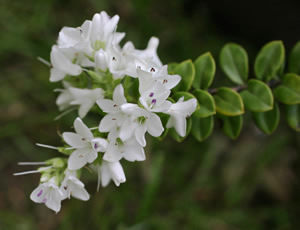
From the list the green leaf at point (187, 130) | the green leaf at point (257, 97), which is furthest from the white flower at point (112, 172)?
the green leaf at point (257, 97)

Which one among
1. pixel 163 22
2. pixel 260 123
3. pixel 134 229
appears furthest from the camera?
pixel 163 22

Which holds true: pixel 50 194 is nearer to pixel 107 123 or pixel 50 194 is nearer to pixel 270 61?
pixel 107 123

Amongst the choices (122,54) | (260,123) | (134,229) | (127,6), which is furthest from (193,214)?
(127,6)

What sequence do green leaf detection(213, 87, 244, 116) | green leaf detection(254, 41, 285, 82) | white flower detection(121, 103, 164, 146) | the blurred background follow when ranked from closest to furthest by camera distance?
white flower detection(121, 103, 164, 146)
green leaf detection(213, 87, 244, 116)
green leaf detection(254, 41, 285, 82)
the blurred background

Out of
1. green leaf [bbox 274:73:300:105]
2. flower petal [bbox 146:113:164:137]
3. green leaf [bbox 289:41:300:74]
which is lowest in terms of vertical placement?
flower petal [bbox 146:113:164:137]

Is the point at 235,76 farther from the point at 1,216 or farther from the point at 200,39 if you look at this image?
the point at 1,216

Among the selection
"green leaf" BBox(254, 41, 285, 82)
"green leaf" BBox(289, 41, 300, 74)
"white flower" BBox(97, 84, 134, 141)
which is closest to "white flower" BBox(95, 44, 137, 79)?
"white flower" BBox(97, 84, 134, 141)

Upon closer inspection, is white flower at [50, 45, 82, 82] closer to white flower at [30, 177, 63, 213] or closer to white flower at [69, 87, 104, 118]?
white flower at [69, 87, 104, 118]

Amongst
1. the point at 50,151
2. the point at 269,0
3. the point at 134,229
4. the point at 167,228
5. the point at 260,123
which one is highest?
the point at 269,0
